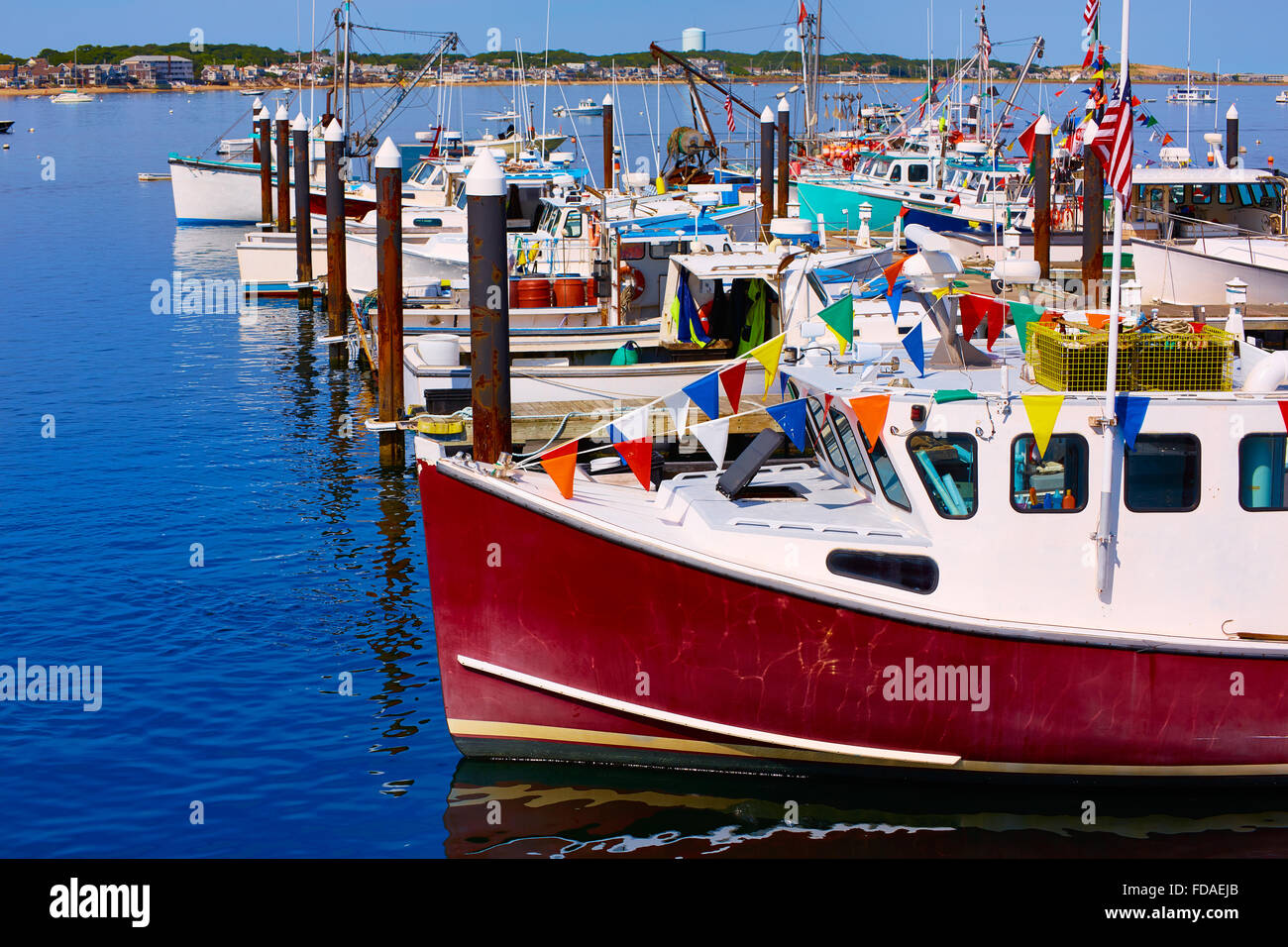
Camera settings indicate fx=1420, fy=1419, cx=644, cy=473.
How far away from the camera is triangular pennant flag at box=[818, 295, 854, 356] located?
38.7 ft

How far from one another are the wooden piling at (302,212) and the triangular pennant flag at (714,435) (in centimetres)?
2254

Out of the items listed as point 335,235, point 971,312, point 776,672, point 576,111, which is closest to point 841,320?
point 971,312

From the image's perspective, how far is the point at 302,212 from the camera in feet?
105

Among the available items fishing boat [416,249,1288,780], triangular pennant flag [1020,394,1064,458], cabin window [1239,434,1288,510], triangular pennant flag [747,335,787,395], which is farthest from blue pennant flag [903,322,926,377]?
cabin window [1239,434,1288,510]

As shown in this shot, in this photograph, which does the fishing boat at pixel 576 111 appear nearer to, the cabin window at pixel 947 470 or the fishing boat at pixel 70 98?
the cabin window at pixel 947 470

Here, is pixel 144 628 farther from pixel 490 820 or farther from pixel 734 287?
pixel 734 287

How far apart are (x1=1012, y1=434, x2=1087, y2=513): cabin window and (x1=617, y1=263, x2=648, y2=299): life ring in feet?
45.0

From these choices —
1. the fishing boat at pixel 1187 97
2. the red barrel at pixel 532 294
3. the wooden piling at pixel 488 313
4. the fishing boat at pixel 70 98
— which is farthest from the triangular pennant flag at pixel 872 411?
the fishing boat at pixel 70 98

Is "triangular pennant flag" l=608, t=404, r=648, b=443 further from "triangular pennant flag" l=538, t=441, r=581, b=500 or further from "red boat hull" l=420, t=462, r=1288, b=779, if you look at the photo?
"red boat hull" l=420, t=462, r=1288, b=779

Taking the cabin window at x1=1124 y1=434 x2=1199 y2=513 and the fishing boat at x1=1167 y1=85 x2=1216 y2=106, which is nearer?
the cabin window at x1=1124 y1=434 x2=1199 y2=513

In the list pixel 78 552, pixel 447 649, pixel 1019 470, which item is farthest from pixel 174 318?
pixel 1019 470

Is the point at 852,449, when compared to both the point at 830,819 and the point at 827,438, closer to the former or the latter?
the point at 827,438
